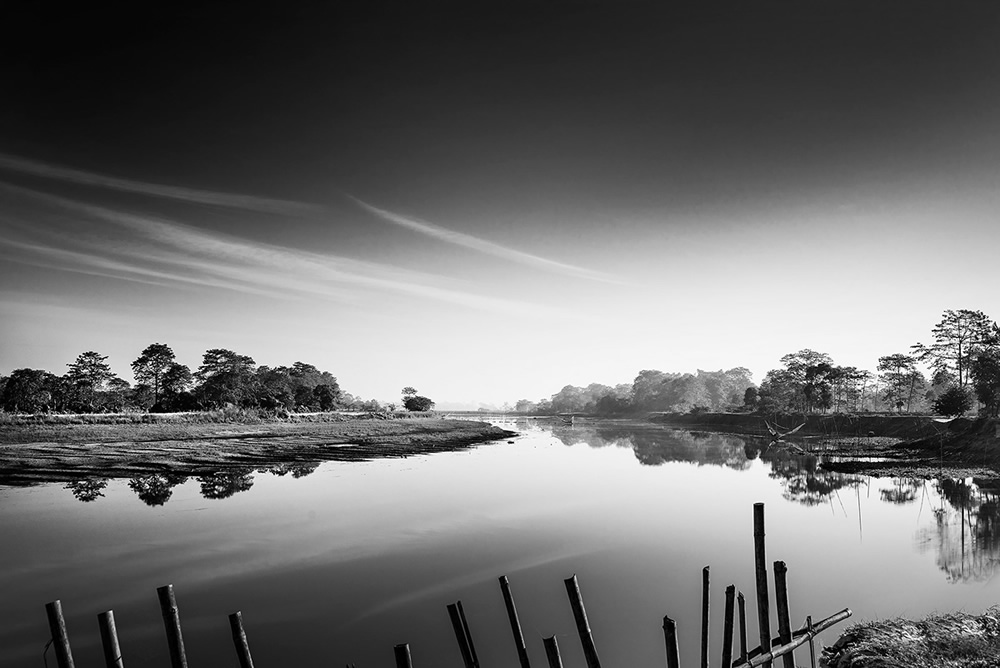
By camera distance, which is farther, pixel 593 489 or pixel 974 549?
pixel 593 489

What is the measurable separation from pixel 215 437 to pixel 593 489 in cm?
3415

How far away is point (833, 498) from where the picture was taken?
25.4 m

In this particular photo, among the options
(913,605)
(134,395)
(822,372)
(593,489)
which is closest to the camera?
(913,605)

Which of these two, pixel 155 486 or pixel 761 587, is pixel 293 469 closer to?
pixel 155 486

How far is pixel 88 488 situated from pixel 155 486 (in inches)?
102

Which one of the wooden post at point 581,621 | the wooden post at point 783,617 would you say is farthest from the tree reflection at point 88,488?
the wooden post at point 783,617

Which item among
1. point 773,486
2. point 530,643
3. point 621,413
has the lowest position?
point 621,413

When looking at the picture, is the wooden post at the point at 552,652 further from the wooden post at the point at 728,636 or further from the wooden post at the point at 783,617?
the wooden post at the point at 783,617

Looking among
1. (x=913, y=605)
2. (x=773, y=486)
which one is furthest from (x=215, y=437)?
(x=913, y=605)

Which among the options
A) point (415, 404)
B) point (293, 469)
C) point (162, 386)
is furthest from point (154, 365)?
point (293, 469)

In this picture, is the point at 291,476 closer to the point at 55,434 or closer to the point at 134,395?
the point at 55,434

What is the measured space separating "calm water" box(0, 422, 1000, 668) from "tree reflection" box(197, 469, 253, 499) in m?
0.16

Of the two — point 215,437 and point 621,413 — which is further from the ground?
point 215,437

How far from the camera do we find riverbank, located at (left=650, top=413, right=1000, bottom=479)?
3212cm
